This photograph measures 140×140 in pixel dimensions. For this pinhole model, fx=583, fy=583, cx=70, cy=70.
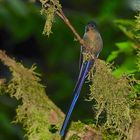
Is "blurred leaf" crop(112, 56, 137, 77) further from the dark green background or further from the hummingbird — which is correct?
the dark green background

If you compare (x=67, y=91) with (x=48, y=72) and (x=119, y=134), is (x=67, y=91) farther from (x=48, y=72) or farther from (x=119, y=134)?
(x=119, y=134)

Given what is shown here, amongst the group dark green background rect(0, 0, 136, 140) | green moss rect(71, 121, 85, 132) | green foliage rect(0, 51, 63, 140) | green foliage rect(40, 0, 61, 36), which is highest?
dark green background rect(0, 0, 136, 140)

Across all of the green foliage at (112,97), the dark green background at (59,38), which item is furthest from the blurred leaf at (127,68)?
the dark green background at (59,38)

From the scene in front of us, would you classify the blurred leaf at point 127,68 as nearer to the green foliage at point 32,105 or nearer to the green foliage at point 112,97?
the green foliage at point 112,97

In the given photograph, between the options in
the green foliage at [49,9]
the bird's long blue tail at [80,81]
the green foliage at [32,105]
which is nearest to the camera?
the green foliage at [49,9]

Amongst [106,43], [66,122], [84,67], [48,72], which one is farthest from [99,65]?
[48,72]

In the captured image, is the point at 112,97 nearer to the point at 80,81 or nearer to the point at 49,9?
the point at 80,81

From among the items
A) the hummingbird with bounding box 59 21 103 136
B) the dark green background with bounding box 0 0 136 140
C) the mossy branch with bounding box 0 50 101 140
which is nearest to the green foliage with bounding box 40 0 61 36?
the hummingbird with bounding box 59 21 103 136

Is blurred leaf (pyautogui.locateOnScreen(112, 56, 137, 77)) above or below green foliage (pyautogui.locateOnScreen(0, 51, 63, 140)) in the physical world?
above
